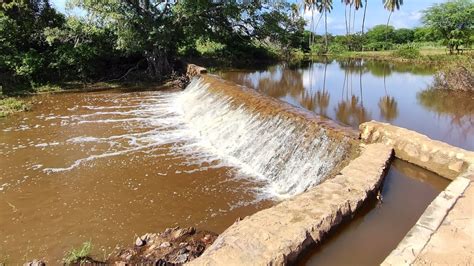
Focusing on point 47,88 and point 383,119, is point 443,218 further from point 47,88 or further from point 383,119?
point 47,88

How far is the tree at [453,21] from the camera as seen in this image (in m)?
32.2

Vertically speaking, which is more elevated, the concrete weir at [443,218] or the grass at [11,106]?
the grass at [11,106]

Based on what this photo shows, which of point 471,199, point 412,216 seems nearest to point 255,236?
point 412,216

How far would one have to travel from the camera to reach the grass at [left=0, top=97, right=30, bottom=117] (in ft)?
37.4

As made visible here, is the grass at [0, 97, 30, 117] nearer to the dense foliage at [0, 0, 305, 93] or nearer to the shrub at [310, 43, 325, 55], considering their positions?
the dense foliage at [0, 0, 305, 93]

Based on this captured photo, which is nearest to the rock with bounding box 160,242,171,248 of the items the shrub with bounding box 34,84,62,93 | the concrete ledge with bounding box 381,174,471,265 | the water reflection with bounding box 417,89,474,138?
the concrete ledge with bounding box 381,174,471,265

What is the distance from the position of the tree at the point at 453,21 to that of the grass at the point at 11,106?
32.0 metres

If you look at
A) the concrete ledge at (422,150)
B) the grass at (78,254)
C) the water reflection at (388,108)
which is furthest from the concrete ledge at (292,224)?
the water reflection at (388,108)

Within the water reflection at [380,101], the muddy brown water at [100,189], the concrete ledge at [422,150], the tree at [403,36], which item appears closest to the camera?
the muddy brown water at [100,189]

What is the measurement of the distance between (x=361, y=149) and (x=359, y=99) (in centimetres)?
713

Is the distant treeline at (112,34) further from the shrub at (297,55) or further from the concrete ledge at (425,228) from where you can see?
the concrete ledge at (425,228)

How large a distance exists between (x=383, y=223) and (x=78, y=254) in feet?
11.3

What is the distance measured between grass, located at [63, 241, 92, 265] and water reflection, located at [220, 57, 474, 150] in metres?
6.72

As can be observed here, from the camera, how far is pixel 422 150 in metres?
5.66
